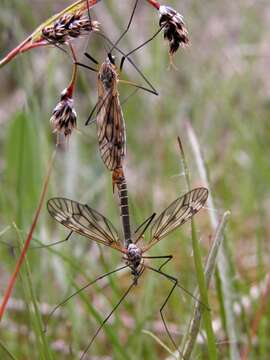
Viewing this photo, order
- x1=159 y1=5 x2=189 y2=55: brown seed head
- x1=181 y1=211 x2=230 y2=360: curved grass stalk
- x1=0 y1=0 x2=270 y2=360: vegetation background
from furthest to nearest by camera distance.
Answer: x1=0 y1=0 x2=270 y2=360: vegetation background < x1=181 y1=211 x2=230 y2=360: curved grass stalk < x1=159 y1=5 x2=189 y2=55: brown seed head

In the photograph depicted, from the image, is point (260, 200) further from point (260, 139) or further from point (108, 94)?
point (108, 94)

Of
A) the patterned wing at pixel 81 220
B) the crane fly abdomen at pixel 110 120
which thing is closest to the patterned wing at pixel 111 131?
the crane fly abdomen at pixel 110 120

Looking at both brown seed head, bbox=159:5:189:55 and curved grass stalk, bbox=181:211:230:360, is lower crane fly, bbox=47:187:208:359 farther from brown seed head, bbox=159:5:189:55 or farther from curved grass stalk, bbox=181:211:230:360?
brown seed head, bbox=159:5:189:55

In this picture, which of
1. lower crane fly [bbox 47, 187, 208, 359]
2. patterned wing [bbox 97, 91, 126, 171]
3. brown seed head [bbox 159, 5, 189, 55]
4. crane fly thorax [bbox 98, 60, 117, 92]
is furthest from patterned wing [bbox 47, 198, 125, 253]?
brown seed head [bbox 159, 5, 189, 55]

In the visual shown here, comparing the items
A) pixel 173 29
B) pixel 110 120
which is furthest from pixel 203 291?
pixel 173 29

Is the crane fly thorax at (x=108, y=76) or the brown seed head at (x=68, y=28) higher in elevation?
the brown seed head at (x=68, y=28)

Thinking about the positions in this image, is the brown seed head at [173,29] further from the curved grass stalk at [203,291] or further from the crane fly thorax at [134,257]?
the crane fly thorax at [134,257]

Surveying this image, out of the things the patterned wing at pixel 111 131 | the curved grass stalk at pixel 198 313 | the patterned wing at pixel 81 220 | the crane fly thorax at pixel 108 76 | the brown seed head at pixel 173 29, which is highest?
the brown seed head at pixel 173 29

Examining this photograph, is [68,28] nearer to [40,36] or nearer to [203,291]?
[40,36]
